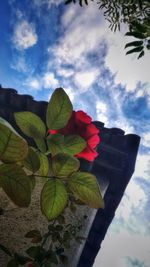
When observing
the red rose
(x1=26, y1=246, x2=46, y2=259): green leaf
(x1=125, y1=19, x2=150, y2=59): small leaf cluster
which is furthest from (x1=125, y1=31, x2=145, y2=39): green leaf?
(x1=26, y1=246, x2=46, y2=259): green leaf

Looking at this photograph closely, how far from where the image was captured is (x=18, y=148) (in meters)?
0.34

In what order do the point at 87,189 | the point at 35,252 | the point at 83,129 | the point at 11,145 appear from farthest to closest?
the point at 35,252
the point at 83,129
the point at 87,189
the point at 11,145

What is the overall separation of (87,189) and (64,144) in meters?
0.11

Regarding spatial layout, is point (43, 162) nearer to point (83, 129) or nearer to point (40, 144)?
point (40, 144)

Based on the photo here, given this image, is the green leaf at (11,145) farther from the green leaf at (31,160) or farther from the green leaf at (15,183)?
the green leaf at (31,160)

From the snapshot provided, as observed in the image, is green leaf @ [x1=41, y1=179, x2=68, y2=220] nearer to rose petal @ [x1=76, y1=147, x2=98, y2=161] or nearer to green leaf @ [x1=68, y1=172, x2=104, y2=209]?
green leaf @ [x1=68, y1=172, x2=104, y2=209]

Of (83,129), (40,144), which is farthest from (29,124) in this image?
(83,129)

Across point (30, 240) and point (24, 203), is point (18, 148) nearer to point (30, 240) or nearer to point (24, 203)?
point (24, 203)

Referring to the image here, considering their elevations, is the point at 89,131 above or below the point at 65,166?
above

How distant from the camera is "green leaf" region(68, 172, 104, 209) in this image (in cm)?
44

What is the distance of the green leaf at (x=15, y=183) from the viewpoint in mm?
353

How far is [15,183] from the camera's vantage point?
1.17 ft

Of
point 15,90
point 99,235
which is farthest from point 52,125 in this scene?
point 99,235

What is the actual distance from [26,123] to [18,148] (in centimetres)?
17
